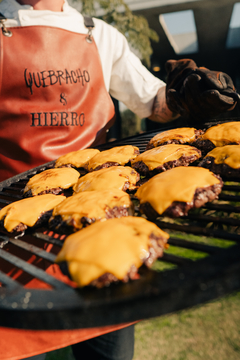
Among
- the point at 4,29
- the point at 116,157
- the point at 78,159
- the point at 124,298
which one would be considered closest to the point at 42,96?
the point at 4,29

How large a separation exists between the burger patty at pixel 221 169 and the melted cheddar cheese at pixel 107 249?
0.63 metres

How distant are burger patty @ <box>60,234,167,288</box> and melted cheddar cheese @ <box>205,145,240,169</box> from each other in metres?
0.70

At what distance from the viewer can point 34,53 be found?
2588 millimetres

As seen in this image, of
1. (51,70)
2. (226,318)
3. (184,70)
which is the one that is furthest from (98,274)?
(226,318)

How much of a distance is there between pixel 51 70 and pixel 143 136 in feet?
4.12

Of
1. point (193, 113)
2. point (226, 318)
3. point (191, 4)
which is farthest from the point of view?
point (191, 4)

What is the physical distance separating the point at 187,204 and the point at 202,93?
1.31 m

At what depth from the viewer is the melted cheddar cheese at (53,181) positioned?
A: 1.69m

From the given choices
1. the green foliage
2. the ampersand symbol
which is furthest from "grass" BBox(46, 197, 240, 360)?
the green foliage

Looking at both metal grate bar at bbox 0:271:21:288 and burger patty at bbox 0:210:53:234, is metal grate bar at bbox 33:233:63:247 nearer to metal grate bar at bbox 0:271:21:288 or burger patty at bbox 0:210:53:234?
burger patty at bbox 0:210:53:234

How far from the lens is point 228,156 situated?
1396mm

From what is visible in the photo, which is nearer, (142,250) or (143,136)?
(142,250)

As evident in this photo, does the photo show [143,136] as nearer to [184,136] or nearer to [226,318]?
[184,136]

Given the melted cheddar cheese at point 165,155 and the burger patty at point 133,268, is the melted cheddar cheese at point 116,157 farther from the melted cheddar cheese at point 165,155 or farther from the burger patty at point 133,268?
the burger patty at point 133,268
